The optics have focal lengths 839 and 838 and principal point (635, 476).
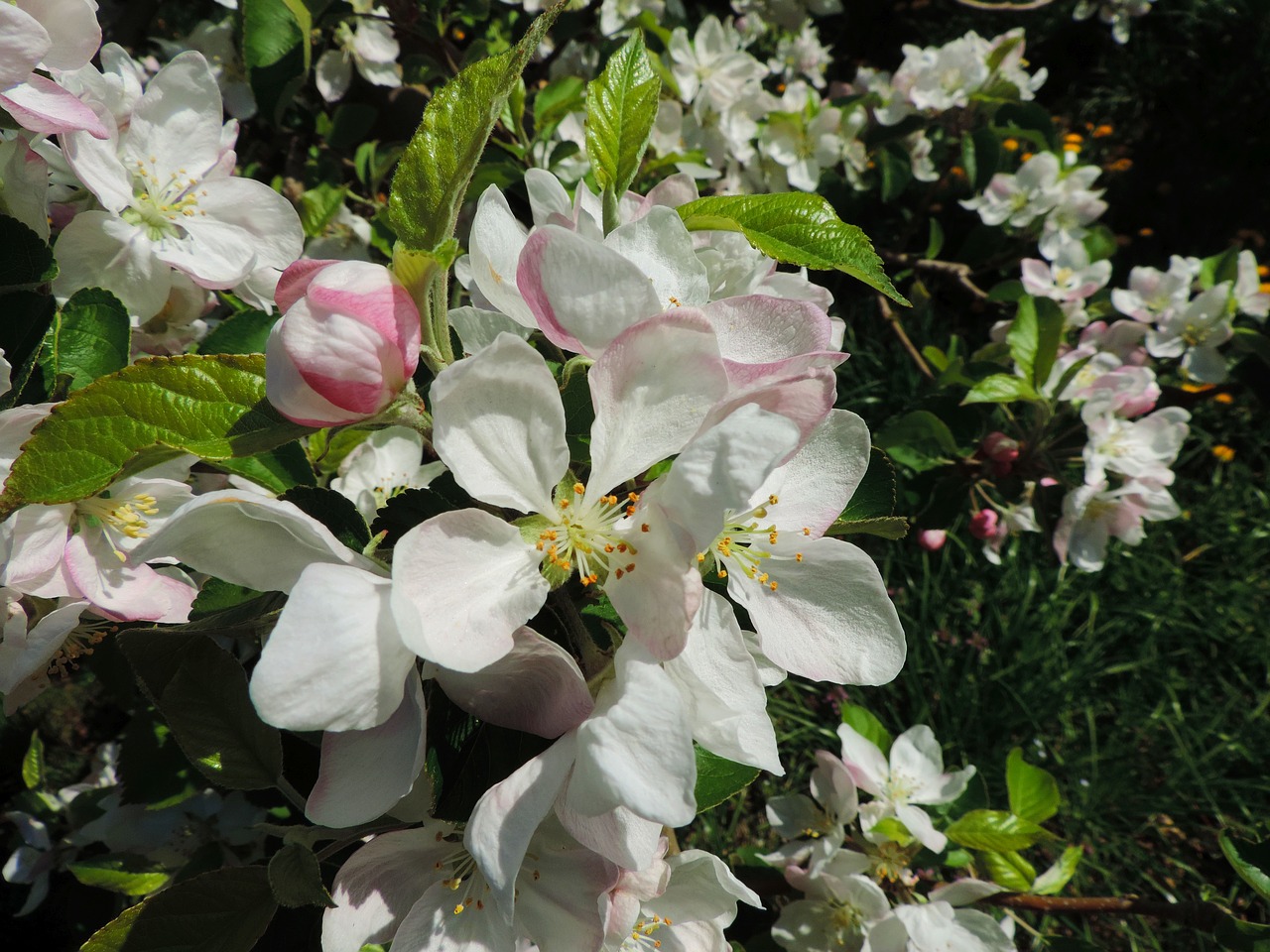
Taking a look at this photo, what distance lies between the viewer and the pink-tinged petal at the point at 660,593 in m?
0.54

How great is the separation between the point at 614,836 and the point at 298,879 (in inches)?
10.1

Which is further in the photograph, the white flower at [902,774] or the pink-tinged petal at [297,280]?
the white flower at [902,774]

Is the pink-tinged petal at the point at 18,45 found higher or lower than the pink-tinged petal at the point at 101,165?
higher

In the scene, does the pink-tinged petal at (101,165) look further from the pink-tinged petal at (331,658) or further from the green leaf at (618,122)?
the pink-tinged petal at (331,658)

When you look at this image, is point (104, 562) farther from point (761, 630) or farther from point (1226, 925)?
point (1226, 925)

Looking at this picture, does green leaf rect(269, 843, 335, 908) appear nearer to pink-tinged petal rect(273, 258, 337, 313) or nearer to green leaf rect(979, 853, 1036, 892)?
pink-tinged petal rect(273, 258, 337, 313)

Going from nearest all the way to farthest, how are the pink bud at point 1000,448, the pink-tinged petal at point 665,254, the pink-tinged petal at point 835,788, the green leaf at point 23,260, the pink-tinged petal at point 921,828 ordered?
1. the pink-tinged petal at point 665,254
2. the green leaf at point 23,260
3. the pink-tinged petal at point 921,828
4. the pink-tinged petal at point 835,788
5. the pink bud at point 1000,448

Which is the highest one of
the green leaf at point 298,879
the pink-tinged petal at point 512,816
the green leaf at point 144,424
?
the green leaf at point 144,424

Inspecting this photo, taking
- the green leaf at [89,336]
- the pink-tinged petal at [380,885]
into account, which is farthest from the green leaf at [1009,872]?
the green leaf at [89,336]

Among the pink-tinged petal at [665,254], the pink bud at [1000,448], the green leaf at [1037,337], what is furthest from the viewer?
the pink bud at [1000,448]

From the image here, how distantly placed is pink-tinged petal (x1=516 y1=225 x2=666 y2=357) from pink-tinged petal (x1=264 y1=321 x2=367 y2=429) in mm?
163

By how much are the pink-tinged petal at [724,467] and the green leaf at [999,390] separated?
1292 millimetres

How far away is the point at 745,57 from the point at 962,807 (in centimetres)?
173

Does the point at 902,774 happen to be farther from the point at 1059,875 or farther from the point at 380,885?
the point at 380,885
